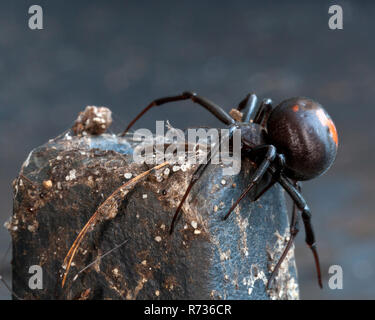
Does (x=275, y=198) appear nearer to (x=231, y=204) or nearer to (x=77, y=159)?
(x=231, y=204)

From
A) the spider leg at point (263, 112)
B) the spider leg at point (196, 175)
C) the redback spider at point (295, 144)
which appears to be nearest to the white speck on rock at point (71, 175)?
the spider leg at point (196, 175)

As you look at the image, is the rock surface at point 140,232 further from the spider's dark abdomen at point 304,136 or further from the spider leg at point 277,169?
the spider's dark abdomen at point 304,136

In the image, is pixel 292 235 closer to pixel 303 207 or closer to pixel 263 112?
pixel 303 207

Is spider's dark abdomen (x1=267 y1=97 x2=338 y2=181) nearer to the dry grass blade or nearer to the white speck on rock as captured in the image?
the dry grass blade

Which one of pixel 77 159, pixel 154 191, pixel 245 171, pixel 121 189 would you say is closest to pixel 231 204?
pixel 245 171

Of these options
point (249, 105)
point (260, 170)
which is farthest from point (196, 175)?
point (249, 105)

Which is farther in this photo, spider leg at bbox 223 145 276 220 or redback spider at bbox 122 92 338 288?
redback spider at bbox 122 92 338 288

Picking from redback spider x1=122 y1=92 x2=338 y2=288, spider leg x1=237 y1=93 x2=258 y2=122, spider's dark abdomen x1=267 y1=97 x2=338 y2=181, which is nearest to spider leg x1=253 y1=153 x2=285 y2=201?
redback spider x1=122 y1=92 x2=338 y2=288
